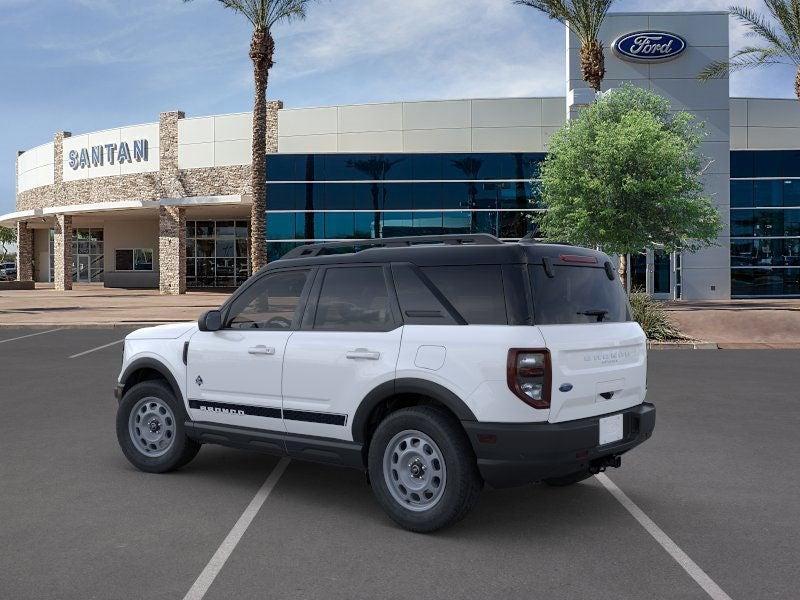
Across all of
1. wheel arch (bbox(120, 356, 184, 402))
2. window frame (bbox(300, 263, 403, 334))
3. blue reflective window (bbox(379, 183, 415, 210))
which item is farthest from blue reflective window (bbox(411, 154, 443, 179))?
window frame (bbox(300, 263, 403, 334))

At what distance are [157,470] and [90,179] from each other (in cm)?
4384

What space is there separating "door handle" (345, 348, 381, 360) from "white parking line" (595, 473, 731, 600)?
6.74 ft

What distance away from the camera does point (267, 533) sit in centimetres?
480

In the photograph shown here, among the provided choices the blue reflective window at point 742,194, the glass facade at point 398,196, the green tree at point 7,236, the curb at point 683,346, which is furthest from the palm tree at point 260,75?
the green tree at point 7,236

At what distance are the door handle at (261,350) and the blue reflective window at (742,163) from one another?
3373 cm

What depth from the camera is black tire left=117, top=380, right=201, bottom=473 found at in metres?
6.15

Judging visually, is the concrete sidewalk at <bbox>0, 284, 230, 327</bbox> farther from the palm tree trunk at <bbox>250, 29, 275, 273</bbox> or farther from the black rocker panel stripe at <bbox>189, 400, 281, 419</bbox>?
the black rocker panel stripe at <bbox>189, 400, 281, 419</bbox>

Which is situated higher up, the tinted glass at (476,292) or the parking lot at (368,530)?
the tinted glass at (476,292)

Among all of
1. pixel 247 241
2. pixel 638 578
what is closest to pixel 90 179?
pixel 247 241

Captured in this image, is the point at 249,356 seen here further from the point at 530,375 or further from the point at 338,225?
the point at 338,225

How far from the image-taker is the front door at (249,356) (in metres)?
5.53

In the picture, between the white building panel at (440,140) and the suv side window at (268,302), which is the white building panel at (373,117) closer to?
the white building panel at (440,140)

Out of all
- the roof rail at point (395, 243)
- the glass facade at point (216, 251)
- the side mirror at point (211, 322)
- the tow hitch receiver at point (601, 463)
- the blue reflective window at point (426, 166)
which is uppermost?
the blue reflective window at point (426, 166)

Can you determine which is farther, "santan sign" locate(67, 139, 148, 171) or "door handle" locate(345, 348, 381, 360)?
"santan sign" locate(67, 139, 148, 171)
